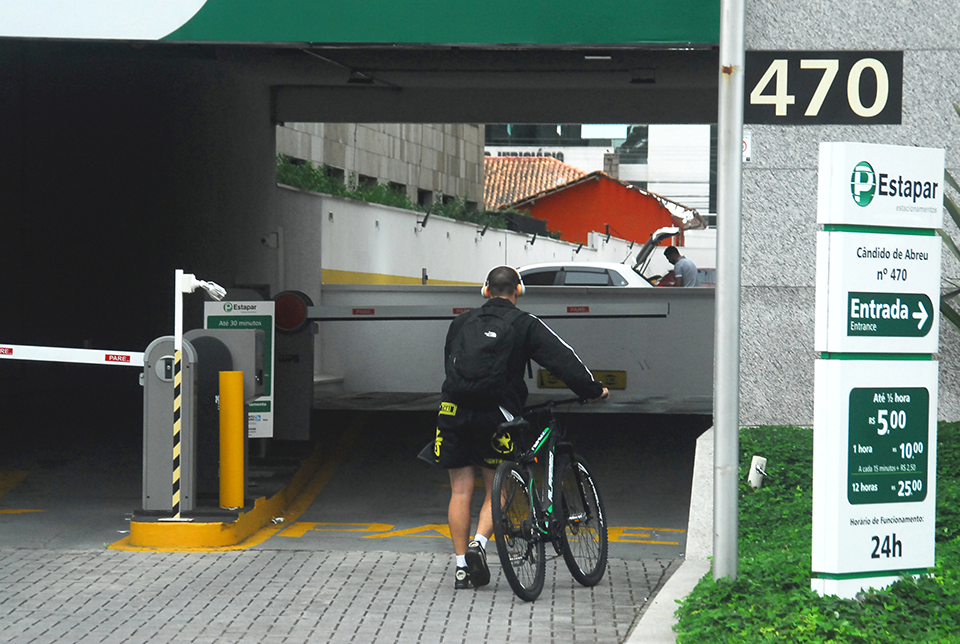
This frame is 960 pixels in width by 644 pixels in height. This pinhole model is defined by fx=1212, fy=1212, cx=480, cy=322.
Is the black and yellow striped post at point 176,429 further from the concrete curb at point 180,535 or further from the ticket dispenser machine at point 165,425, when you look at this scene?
the concrete curb at point 180,535

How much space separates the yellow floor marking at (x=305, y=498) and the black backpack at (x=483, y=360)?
6.77ft

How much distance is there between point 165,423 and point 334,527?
164cm

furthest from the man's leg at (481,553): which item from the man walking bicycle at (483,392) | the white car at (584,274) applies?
the white car at (584,274)

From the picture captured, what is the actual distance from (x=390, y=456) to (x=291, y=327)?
210cm

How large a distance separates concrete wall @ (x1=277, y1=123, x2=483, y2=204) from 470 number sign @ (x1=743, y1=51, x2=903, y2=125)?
17.9 m

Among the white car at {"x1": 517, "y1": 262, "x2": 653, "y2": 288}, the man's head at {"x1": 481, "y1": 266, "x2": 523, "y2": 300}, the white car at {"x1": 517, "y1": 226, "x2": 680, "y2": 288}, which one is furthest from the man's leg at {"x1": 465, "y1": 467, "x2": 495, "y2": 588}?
the white car at {"x1": 517, "y1": 262, "x2": 653, "y2": 288}

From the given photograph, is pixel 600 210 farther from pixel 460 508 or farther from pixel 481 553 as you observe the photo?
pixel 481 553

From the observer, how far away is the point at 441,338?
1716cm

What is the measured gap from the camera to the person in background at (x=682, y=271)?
69.5 ft

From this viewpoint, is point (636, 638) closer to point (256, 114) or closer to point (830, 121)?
point (830, 121)

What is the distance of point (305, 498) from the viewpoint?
966 cm

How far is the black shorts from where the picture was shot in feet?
20.7

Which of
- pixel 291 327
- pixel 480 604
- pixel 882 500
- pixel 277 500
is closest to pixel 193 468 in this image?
pixel 277 500

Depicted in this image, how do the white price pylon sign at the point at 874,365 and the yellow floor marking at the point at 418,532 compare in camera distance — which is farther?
the yellow floor marking at the point at 418,532
